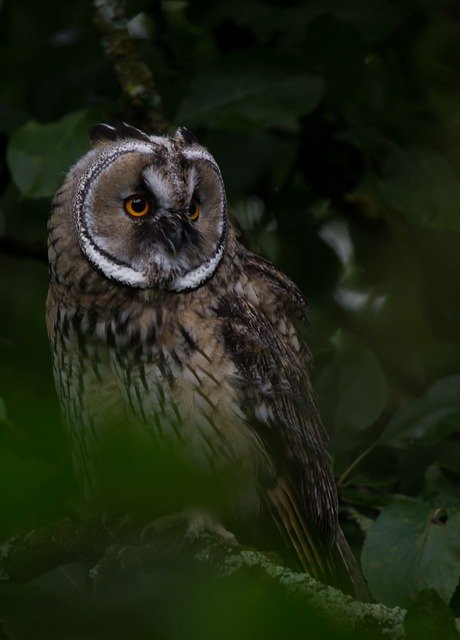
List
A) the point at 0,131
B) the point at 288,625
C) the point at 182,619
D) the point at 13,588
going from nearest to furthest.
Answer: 1. the point at 288,625
2. the point at 182,619
3. the point at 13,588
4. the point at 0,131

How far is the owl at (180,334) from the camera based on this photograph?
2379 millimetres

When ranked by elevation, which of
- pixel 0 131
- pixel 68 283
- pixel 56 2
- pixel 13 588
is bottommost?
pixel 13 588

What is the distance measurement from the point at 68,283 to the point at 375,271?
1206 millimetres

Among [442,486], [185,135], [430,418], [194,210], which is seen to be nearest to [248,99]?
[185,135]

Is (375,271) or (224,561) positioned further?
(375,271)

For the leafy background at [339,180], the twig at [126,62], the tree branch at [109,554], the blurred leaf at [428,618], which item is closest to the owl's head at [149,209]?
the leafy background at [339,180]

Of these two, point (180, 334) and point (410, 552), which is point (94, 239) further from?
point (410, 552)

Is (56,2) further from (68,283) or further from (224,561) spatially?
(224,561)

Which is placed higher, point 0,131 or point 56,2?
point 56,2

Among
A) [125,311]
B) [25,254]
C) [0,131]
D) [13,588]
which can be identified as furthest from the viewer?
[25,254]

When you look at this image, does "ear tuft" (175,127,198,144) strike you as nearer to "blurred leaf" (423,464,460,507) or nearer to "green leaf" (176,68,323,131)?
"green leaf" (176,68,323,131)

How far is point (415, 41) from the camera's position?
3.36 meters

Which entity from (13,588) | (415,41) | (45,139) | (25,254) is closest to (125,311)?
(45,139)

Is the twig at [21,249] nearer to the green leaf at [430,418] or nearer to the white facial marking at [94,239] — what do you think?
the white facial marking at [94,239]
